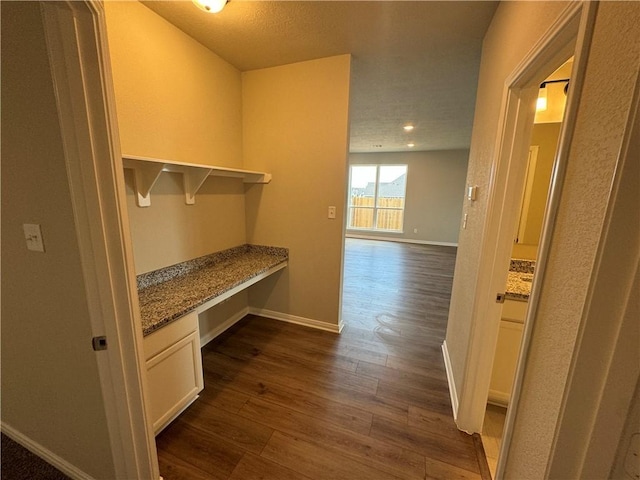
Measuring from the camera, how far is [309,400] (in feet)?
6.01

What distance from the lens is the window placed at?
780 cm

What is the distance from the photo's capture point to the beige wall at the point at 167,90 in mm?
1632

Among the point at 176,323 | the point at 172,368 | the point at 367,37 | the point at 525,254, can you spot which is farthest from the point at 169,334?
the point at 525,254

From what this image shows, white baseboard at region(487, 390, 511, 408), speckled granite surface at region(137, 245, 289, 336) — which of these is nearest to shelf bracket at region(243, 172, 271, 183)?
speckled granite surface at region(137, 245, 289, 336)

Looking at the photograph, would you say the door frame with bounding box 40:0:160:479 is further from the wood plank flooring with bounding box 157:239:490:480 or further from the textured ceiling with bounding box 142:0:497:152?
the textured ceiling with bounding box 142:0:497:152

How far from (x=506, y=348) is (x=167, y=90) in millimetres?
3016

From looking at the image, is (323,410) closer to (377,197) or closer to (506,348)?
(506,348)

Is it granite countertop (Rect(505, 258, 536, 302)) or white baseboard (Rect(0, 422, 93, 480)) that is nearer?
white baseboard (Rect(0, 422, 93, 480))

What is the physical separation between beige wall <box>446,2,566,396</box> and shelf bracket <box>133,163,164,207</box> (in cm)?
202

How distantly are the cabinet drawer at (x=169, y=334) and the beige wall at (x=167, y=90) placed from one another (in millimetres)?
1153

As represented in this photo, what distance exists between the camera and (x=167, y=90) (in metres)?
1.92

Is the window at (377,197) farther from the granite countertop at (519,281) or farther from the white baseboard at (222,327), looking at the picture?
the white baseboard at (222,327)

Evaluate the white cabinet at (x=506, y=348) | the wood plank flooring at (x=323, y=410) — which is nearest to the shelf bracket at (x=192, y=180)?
the wood plank flooring at (x=323, y=410)

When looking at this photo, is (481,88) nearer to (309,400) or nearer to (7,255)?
(309,400)
